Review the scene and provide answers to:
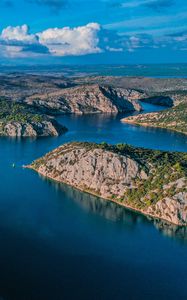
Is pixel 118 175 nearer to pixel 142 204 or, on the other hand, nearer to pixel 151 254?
pixel 142 204

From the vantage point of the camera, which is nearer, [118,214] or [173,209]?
[173,209]

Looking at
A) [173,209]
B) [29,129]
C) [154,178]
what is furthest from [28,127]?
[173,209]

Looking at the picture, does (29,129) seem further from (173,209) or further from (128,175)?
(173,209)

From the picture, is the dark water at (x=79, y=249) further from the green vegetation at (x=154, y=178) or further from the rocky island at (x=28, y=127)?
the rocky island at (x=28, y=127)

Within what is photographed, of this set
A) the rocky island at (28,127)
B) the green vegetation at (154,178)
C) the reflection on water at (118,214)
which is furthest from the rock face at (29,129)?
the reflection on water at (118,214)

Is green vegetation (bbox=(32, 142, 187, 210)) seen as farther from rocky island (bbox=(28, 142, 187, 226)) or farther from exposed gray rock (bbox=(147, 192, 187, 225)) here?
exposed gray rock (bbox=(147, 192, 187, 225))

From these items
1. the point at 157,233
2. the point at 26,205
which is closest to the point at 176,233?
the point at 157,233

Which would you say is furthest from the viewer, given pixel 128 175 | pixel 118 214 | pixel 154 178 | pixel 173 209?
pixel 128 175

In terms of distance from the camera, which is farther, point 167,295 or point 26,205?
point 26,205
